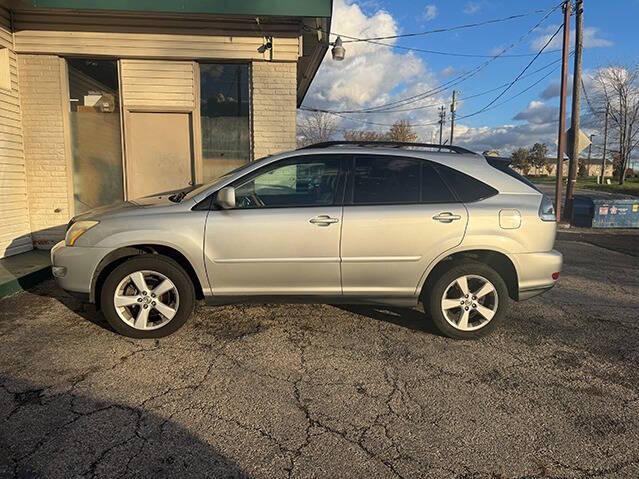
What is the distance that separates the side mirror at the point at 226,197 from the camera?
3883 mm

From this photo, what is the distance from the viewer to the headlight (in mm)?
4078

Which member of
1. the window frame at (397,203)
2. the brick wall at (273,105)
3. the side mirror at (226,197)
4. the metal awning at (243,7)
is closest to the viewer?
the side mirror at (226,197)

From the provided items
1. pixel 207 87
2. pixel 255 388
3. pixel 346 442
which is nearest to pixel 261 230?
pixel 255 388

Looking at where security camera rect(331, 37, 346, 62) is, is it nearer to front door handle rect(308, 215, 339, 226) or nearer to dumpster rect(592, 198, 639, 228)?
Answer: front door handle rect(308, 215, 339, 226)

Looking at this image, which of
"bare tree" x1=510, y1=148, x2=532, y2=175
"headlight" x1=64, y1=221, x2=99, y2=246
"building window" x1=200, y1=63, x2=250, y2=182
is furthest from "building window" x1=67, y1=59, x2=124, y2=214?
"bare tree" x1=510, y1=148, x2=532, y2=175

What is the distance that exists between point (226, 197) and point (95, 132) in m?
5.17

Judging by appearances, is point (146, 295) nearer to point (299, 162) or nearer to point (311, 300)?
point (311, 300)

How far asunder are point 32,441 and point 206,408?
39.0 inches

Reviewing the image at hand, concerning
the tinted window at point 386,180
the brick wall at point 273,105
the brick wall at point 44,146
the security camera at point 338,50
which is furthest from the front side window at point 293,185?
Answer: the security camera at point 338,50

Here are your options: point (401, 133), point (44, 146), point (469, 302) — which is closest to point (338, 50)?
point (44, 146)

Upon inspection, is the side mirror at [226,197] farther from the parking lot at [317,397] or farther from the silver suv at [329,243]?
the parking lot at [317,397]

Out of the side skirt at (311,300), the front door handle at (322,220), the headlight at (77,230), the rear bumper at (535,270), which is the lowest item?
the side skirt at (311,300)

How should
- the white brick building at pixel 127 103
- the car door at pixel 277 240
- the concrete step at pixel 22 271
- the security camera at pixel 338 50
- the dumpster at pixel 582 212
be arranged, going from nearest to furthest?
the car door at pixel 277 240 → the concrete step at pixel 22 271 → the white brick building at pixel 127 103 → the security camera at pixel 338 50 → the dumpster at pixel 582 212

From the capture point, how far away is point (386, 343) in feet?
13.5
